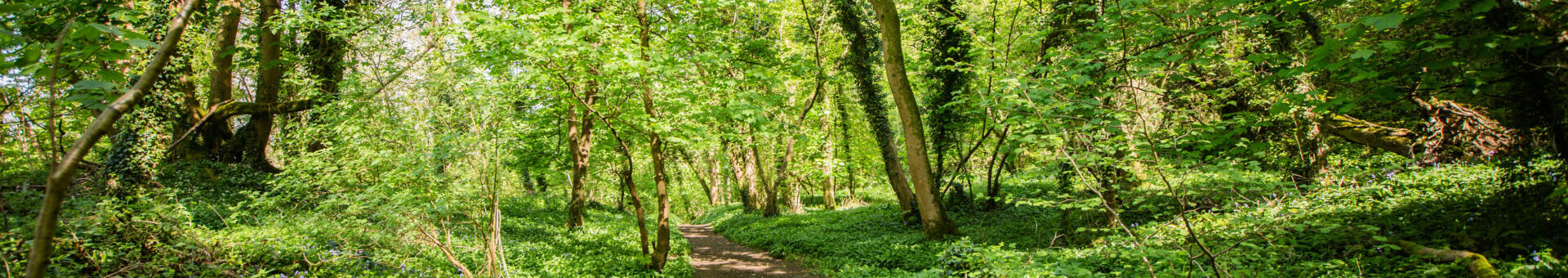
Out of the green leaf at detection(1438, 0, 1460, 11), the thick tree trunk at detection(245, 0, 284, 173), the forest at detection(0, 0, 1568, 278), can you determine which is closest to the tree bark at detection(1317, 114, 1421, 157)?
the forest at detection(0, 0, 1568, 278)

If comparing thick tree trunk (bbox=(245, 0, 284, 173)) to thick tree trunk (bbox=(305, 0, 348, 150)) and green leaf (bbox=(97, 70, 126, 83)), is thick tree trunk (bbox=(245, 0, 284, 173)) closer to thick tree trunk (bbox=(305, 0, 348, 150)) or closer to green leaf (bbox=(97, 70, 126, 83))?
thick tree trunk (bbox=(305, 0, 348, 150))

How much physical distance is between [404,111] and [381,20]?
4619 millimetres

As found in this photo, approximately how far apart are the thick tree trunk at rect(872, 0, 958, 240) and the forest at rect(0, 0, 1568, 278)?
54mm

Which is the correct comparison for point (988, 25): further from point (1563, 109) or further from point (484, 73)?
point (484, 73)

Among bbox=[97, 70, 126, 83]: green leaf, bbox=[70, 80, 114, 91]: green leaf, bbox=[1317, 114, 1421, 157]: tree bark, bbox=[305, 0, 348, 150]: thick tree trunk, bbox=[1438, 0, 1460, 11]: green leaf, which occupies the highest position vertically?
bbox=[305, 0, 348, 150]: thick tree trunk

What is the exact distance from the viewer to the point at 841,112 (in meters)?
15.4

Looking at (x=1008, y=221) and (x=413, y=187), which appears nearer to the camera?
(x=413, y=187)

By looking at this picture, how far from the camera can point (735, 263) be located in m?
11.3

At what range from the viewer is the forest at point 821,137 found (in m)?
4.00

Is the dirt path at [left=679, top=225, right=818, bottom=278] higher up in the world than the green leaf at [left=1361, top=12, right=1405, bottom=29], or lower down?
lower down

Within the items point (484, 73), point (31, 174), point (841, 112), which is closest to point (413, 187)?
point (484, 73)

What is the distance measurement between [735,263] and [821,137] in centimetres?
291

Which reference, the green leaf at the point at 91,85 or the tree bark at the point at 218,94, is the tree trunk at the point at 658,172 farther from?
the tree bark at the point at 218,94

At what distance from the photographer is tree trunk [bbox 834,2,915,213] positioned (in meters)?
11.2
